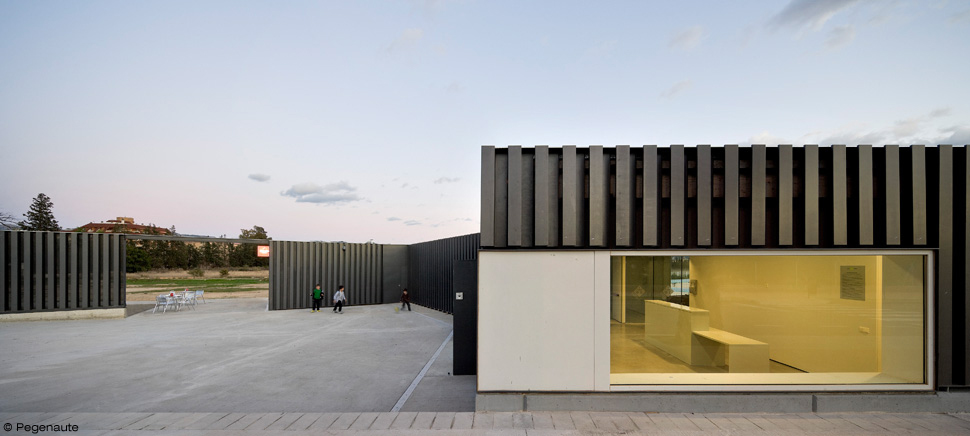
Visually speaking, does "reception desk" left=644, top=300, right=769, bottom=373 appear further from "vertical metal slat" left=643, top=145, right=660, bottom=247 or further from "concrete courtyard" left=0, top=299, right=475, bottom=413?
"concrete courtyard" left=0, top=299, right=475, bottom=413

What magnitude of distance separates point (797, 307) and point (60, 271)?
22.1m

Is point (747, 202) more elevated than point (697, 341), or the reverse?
point (747, 202)

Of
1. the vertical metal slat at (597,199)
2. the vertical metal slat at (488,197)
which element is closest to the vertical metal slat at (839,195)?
the vertical metal slat at (597,199)

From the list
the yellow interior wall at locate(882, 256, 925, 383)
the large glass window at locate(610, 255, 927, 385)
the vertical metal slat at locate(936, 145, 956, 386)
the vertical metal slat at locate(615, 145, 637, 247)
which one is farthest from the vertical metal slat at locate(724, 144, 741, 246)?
the vertical metal slat at locate(936, 145, 956, 386)

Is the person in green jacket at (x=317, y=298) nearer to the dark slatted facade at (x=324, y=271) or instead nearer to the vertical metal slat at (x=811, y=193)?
the dark slatted facade at (x=324, y=271)

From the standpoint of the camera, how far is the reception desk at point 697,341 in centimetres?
594

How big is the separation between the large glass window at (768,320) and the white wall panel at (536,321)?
428 millimetres

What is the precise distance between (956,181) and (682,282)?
3519mm

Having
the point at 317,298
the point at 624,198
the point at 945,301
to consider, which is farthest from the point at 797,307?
the point at 317,298

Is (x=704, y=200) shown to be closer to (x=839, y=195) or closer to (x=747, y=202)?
(x=747, y=202)

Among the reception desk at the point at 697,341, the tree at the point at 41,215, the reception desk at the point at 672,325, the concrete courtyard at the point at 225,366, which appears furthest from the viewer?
the tree at the point at 41,215

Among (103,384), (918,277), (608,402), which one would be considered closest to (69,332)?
(103,384)

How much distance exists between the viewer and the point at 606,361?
17.1ft

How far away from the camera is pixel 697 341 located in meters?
6.25
